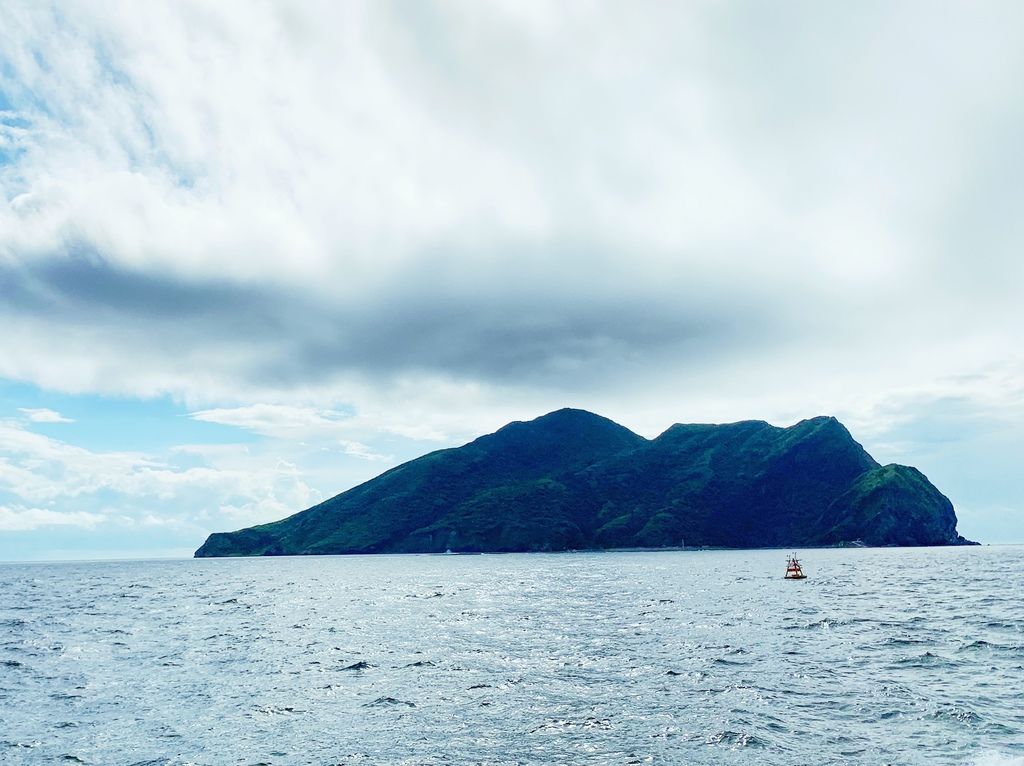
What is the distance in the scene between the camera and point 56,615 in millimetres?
93312

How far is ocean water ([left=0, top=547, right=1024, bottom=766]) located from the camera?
29.9 m


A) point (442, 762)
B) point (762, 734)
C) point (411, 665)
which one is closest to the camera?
point (442, 762)

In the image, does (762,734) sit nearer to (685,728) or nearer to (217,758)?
(685,728)

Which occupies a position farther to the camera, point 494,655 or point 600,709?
point 494,655

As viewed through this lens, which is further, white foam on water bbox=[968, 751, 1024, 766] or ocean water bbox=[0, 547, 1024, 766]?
ocean water bbox=[0, 547, 1024, 766]

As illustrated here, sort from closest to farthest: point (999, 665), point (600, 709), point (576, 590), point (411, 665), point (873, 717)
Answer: point (873, 717) → point (600, 709) → point (999, 665) → point (411, 665) → point (576, 590)

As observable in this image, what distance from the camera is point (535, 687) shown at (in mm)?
40719

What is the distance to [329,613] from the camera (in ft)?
289

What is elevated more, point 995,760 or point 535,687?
point 995,760

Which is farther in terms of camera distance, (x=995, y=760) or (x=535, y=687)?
(x=535, y=687)

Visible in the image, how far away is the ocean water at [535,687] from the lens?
29.9 metres

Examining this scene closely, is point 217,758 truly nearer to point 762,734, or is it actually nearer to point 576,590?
point 762,734

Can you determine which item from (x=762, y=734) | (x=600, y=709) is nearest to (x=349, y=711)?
(x=600, y=709)

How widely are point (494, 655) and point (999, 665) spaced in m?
32.8
